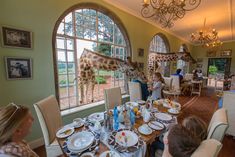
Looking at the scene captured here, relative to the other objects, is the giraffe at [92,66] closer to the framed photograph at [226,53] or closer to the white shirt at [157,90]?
the white shirt at [157,90]

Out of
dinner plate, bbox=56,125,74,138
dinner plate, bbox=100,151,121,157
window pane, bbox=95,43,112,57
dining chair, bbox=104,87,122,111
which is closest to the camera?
dinner plate, bbox=100,151,121,157

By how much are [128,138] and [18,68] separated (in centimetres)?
196

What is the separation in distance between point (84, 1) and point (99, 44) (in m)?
1.02

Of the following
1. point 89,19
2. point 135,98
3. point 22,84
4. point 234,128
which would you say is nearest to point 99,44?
point 89,19

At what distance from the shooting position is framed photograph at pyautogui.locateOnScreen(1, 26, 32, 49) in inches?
70.5

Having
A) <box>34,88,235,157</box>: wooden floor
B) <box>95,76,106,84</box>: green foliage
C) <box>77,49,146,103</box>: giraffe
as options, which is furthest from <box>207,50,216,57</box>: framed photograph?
<box>95,76,106,84</box>: green foliage

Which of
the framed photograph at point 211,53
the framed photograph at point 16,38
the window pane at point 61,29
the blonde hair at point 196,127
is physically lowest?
the blonde hair at point 196,127

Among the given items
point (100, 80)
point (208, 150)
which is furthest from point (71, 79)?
point (208, 150)

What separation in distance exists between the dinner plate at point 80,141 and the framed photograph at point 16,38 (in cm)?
168

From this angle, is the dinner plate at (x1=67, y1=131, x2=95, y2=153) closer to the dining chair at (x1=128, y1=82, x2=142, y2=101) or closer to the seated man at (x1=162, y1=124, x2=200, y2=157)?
the seated man at (x1=162, y1=124, x2=200, y2=157)

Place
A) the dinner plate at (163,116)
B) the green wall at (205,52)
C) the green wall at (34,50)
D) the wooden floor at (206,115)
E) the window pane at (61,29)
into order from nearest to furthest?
the dinner plate at (163,116) → the green wall at (34,50) → the wooden floor at (206,115) → the window pane at (61,29) → the green wall at (205,52)

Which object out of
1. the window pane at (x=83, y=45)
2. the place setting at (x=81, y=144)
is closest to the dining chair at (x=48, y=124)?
the place setting at (x=81, y=144)

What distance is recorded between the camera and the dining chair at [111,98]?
2.33 metres

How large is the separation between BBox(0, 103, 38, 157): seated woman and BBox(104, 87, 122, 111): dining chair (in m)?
1.44
